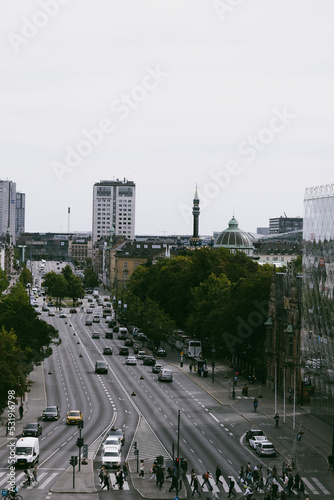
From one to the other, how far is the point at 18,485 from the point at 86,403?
1153 inches

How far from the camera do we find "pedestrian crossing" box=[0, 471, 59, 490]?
174 ft

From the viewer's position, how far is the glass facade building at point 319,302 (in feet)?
241

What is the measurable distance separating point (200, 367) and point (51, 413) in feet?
106

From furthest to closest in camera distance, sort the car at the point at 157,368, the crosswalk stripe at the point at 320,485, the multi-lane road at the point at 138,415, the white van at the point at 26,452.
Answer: the car at the point at 157,368
the multi-lane road at the point at 138,415
the white van at the point at 26,452
the crosswalk stripe at the point at 320,485

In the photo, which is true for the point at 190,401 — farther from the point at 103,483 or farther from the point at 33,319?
the point at 103,483

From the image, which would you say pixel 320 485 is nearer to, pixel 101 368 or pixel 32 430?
pixel 32 430

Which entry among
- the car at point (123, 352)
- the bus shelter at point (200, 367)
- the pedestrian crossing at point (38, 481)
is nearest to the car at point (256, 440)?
the pedestrian crossing at point (38, 481)

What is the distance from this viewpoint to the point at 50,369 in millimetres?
104375

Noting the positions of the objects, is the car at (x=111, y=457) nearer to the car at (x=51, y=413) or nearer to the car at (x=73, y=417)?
the car at (x=73, y=417)

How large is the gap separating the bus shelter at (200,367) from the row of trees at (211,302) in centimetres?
276

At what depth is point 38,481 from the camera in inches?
2156

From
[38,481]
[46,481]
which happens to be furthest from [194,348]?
[38,481]

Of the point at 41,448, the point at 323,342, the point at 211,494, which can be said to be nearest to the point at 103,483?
the point at 211,494

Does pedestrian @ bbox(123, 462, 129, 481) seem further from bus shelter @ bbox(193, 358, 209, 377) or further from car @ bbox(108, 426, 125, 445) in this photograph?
bus shelter @ bbox(193, 358, 209, 377)
